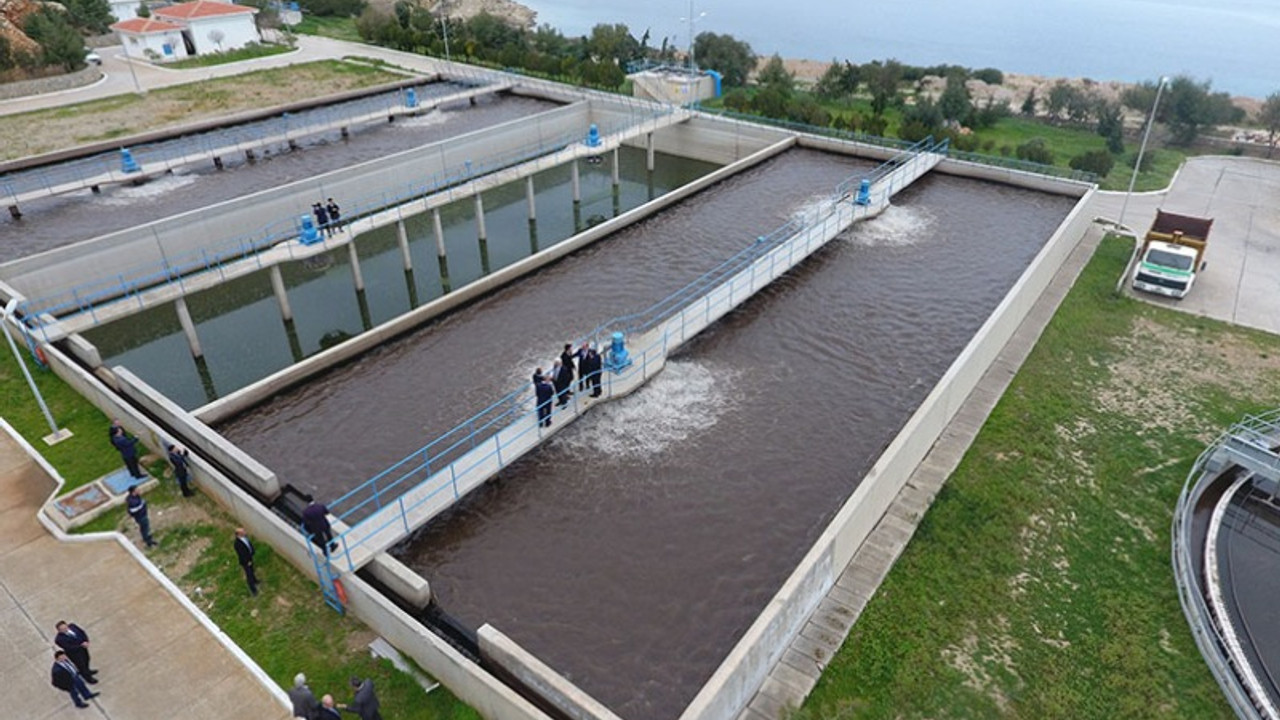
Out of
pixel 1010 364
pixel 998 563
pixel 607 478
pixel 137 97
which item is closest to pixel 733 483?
pixel 607 478

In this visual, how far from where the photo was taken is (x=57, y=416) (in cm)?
1556

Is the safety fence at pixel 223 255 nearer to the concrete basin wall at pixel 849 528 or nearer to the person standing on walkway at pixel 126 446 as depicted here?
the person standing on walkway at pixel 126 446

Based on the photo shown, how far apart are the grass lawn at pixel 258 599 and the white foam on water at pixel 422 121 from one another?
23958 millimetres

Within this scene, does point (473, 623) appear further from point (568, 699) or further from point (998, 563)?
point (998, 563)

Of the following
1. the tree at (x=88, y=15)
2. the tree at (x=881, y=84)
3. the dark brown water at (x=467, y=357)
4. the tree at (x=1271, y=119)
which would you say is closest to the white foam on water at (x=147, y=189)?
the dark brown water at (x=467, y=357)

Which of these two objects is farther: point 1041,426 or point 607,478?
point 1041,426

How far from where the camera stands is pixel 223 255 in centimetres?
2136

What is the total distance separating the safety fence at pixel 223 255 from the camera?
19997 millimetres

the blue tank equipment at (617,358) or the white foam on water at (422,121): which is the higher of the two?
the white foam on water at (422,121)

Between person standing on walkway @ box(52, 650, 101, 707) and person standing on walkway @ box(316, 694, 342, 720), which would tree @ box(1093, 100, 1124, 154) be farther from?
person standing on walkway @ box(52, 650, 101, 707)

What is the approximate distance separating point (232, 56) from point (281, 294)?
32717 millimetres

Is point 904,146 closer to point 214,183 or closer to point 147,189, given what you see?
point 214,183

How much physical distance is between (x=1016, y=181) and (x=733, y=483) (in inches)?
755

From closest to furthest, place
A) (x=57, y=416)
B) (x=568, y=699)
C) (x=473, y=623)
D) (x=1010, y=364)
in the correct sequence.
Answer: (x=568, y=699), (x=473, y=623), (x=57, y=416), (x=1010, y=364)
